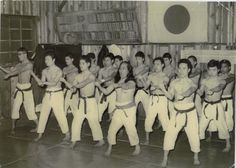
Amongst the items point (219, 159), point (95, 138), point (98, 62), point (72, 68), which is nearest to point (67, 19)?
point (98, 62)

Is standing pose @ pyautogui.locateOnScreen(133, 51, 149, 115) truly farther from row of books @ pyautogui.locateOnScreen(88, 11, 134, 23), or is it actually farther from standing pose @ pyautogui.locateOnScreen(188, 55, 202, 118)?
row of books @ pyautogui.locateOnScreen(88, 11, 134, 23)

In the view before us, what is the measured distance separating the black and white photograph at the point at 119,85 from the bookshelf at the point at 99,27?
24 mm

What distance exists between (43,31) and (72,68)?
2.26 m

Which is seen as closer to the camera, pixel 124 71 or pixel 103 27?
pixel 124 71

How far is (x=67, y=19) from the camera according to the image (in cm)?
916

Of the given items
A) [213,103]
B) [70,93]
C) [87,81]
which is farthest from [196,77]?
[70,93]

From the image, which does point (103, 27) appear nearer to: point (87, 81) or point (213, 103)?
point (87, 81)

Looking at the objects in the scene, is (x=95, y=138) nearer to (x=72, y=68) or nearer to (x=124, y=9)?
(x=72, y=68)

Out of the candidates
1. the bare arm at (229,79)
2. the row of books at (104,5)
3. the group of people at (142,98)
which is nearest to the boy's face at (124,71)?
the group of people at (142,98)

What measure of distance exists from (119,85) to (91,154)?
1.16m

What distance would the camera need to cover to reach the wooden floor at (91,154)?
526cm

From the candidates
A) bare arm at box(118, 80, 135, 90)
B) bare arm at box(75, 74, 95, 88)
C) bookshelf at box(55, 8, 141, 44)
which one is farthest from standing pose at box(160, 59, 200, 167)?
bookshelf at box(55, 8, 141, 44)

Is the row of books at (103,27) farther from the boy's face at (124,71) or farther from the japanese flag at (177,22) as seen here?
the boy's face at (124,71)

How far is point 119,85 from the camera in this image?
5.44 m
